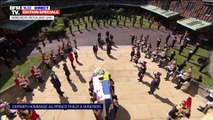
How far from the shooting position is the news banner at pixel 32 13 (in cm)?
2275

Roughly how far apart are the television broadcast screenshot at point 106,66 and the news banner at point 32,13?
0.14 meters

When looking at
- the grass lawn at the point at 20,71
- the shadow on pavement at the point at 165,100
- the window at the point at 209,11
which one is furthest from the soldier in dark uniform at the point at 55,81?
the window at the point at 209,11

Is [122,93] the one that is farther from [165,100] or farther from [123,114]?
[165,100]

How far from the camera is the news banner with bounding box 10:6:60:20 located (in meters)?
22.8

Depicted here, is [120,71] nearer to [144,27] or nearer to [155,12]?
[144,27]

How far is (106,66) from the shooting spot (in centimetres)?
1504

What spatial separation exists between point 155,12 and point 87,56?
1552 cm

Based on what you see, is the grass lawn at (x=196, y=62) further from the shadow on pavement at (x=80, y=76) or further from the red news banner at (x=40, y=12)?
the red news banner at (x=40, y=12)

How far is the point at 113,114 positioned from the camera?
8719mm

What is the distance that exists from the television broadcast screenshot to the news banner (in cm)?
14

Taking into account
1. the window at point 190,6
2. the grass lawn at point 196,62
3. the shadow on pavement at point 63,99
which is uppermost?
the window at point 190,6

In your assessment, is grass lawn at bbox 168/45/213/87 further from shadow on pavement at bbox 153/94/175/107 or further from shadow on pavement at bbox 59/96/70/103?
shadow on pavement at bbox 59/96/70/103

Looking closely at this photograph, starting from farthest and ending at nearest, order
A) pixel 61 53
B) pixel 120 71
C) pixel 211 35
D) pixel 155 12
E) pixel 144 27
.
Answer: pixel 155 12 → pixel 144 27 → pixel 211 35 → pixel 61 53 → pixel 120 71

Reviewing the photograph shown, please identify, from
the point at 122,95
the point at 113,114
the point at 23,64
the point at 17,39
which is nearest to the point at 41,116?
Answer: the point at 113,114
